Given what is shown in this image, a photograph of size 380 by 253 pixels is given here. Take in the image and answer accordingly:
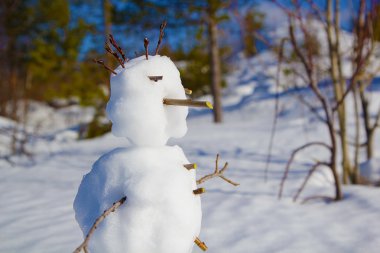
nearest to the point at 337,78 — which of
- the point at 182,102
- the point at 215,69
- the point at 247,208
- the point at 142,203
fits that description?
the point at 247,208

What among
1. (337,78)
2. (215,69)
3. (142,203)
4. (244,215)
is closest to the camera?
(142,203)

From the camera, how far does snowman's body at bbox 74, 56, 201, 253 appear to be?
1.95 feet

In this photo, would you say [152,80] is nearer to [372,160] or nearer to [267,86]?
[372,160]

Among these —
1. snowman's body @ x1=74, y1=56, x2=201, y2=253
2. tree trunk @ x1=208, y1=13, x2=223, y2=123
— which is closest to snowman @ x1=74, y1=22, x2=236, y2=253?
snowman's body @ x1=74, y1=56, x2=201, y2=253

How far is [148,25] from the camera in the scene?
23.5 ft

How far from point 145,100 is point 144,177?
137 millimetres

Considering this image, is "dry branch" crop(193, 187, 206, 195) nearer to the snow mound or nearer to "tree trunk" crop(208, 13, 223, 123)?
the snow mound

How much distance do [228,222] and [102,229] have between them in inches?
28.5

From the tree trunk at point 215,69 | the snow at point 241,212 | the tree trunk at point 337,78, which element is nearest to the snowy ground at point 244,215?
the snow at point 241,212

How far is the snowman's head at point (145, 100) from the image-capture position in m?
0.62

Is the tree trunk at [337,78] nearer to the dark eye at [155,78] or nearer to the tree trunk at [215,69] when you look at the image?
the dark eye at [155,78]

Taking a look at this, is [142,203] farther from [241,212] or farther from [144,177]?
[241,212]

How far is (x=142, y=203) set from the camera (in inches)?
23.3

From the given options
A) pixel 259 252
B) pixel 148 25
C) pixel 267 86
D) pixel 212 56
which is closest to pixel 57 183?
pixel 259 252
